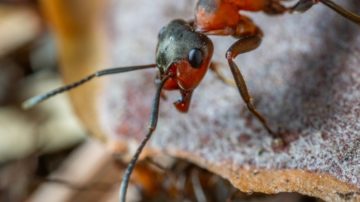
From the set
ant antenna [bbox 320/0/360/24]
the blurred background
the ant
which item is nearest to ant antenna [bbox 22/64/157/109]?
the ant

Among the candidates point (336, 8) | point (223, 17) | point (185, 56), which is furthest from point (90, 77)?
point (336, 8)

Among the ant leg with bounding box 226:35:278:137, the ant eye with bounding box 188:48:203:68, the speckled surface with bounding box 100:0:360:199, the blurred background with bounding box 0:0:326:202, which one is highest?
the ant eye with bounding box 188:48:203:68

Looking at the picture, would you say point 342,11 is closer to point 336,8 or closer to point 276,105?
point 336,8

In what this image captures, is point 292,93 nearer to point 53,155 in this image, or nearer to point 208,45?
point 208,45

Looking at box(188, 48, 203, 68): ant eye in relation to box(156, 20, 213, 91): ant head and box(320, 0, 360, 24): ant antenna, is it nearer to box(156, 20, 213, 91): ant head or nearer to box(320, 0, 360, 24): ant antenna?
box(156, 20, 213, 91): ant head

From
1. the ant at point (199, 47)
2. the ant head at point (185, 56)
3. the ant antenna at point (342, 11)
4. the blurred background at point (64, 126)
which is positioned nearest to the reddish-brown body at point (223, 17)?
the ant at point (199, 47)

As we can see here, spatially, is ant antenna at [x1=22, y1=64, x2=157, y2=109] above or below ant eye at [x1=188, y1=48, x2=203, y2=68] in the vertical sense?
below

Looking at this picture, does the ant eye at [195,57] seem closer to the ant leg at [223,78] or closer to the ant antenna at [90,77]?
the ant antenna at [90,77]
